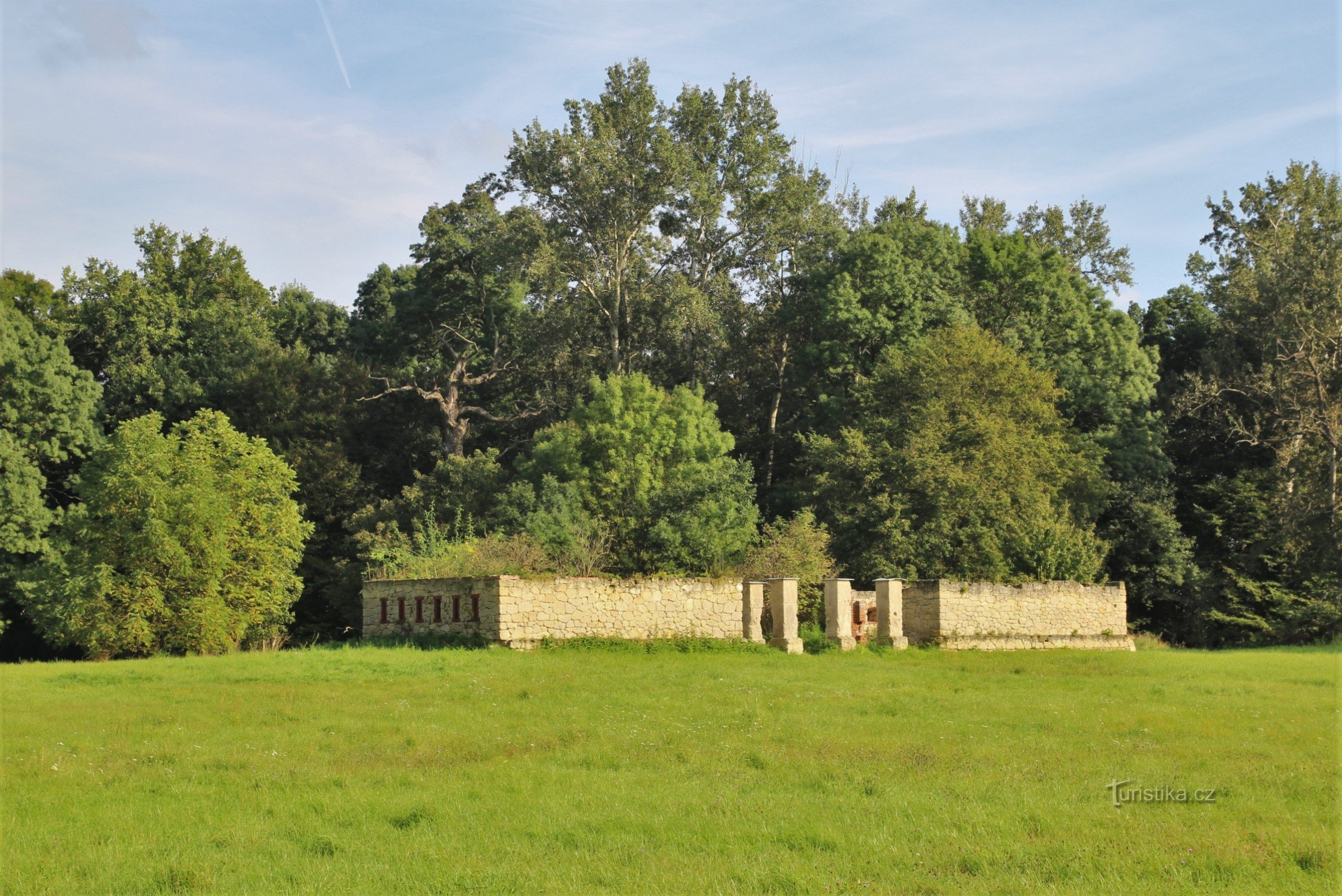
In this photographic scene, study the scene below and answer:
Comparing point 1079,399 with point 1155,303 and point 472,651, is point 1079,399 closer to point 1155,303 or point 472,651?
point 1155,303

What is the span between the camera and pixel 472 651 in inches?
876

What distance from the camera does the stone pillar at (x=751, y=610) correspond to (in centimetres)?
2592

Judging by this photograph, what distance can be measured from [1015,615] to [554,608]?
12012mm

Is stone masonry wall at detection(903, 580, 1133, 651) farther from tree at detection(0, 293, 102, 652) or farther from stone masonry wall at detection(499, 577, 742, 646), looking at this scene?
tree at detection(0, 293, 102, 652)

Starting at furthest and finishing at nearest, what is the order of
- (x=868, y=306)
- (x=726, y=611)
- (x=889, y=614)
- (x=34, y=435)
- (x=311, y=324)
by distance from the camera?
(x=311, y=324)
(x=868, y=306)
(x=34, y=435)
(x=889, y=614)
(x=726, y=611)

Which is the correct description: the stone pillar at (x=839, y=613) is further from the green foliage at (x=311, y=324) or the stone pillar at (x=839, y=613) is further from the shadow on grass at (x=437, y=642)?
the green foliage at (x=311, y=324)

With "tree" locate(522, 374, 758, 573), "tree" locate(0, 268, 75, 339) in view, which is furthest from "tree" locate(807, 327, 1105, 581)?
"tree" locate(0, 268, 75, 339)

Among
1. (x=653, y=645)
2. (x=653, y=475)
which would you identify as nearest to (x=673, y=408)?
(x=653, y=475)

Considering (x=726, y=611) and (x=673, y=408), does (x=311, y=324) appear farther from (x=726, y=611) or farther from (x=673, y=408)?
(x=726, y=611)

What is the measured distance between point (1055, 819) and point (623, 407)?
29901mm

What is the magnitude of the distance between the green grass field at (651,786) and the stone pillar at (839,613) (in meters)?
6.75

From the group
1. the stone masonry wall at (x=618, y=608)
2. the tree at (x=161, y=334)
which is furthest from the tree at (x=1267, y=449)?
the tree at (x=161, y=334)

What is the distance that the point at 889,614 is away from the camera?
26656 mm

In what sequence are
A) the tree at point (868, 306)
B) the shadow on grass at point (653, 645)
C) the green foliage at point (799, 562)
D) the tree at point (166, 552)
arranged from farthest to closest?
the tree at point (868, 306) → the green foliage at point (799, 562) → the tree at point (166, 552) → the shadow on grass at point (653, 645)
